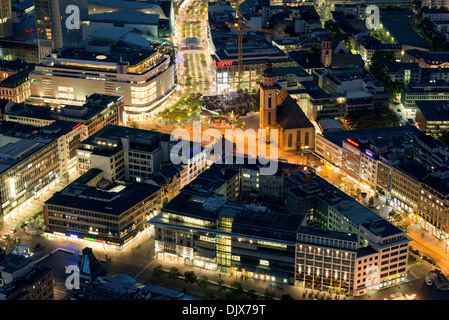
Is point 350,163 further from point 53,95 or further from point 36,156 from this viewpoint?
point 53,95

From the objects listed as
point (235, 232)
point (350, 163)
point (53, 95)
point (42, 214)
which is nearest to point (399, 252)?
point (235, 232)

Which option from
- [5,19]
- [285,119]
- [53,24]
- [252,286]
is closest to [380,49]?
[285,119]

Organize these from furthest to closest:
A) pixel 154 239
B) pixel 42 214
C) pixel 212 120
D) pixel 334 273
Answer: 1. pixel 212 120
2. pixel 42 214
3. pixel 154 239
4. pixel 334 273

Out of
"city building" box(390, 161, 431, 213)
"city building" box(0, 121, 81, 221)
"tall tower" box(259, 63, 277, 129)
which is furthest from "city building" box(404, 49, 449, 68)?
"city building" box(0, 121, 81, 221)

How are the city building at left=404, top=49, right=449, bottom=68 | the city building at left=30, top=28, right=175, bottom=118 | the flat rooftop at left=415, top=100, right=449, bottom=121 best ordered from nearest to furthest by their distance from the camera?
the flat rooftop at left=415, top=100, right=449, bottom=121 → the city building at left=30, top=28, right=175, bottom=118 → the city building at left=404, top=49, right=449, bottom=68

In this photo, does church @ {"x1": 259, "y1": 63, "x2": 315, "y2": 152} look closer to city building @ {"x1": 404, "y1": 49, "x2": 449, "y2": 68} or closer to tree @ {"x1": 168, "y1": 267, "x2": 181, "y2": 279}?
city building @ {"x1": 404, "y1": 49, "x2": 449, "y2": 68}

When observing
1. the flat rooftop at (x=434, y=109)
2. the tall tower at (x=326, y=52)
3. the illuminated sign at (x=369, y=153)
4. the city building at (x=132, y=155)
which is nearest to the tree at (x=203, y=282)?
the city building at (x=132, y=155)
